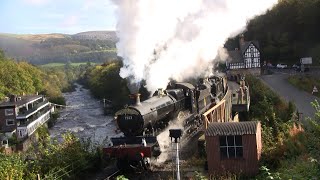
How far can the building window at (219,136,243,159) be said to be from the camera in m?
15.6

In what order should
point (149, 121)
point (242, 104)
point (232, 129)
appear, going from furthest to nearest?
point (242, 104)
point (149, 121)
point (232, 129)

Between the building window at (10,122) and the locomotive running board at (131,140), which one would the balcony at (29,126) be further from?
the locomotive running board at (131,140)

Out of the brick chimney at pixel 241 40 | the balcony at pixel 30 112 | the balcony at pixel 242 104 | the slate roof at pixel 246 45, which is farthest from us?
the brick chimney at pixel 241 40

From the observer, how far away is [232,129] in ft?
51.7

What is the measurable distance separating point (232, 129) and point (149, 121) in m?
3.46

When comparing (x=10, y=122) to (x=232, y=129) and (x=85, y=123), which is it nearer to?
(x=85, y=123)

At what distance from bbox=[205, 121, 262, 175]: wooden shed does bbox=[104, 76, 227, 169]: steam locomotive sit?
2.30 meters

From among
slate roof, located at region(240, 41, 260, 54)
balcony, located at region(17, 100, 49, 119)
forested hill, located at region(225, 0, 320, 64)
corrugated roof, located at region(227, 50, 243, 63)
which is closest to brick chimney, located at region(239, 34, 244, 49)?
slate roof, located at region(240, 41, 260, 54)

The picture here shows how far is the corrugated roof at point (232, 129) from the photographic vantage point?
1557 centimetres

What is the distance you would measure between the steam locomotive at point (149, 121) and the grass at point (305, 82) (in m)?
21.5

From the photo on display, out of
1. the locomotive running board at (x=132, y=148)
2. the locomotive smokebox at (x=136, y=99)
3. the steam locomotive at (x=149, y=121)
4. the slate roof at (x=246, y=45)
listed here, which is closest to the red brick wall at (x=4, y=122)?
the slate roof at (x=246, y=45)

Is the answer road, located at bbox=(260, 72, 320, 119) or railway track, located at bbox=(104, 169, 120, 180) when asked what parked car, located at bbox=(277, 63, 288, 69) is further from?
railway track, located at bbox=(104, 169, 120, 180)

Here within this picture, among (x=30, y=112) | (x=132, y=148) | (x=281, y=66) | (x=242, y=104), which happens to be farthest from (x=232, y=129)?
(x=281, y=66)

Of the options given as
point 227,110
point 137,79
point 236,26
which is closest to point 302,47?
point 236,26
